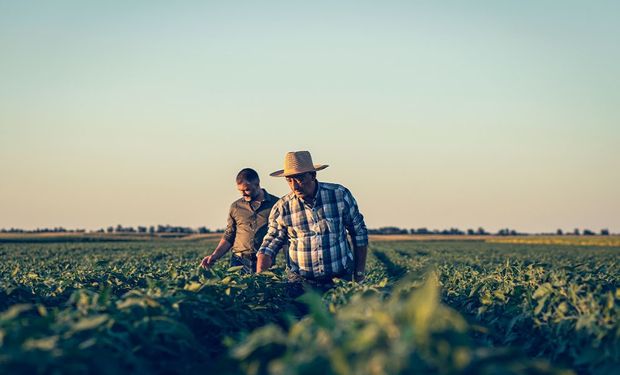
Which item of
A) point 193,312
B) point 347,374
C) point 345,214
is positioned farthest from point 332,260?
point 347,374

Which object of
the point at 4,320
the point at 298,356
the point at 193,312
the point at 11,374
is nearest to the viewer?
the point at 298,356

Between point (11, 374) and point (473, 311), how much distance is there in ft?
18.1

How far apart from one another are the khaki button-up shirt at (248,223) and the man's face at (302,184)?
246cm

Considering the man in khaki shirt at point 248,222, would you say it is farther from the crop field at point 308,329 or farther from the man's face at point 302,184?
Answer: the man's face at point 302,184

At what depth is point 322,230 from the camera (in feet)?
27.3

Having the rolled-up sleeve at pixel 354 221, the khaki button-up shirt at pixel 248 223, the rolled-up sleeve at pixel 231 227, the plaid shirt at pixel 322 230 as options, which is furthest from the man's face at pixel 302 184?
the rolled-up sleeve at pixel 231 227

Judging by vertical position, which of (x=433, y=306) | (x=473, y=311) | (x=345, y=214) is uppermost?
(x=345, y=214)

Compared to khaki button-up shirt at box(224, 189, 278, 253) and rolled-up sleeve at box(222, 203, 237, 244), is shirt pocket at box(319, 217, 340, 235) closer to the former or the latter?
khaki button-up shirt at box(224, 189, 278, 253)

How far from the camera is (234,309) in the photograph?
21.3 ft

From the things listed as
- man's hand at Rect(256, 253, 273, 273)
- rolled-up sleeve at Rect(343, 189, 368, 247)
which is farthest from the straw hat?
man's hand at Rect(256, 253, 273, 273)

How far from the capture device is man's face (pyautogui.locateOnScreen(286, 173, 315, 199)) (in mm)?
8125

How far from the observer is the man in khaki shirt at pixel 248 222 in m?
10.5

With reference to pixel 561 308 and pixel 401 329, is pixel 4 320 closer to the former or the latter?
pixel 401 329

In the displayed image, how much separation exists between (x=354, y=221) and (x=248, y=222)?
271cm
